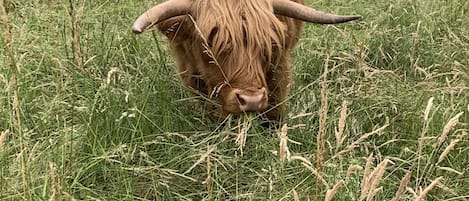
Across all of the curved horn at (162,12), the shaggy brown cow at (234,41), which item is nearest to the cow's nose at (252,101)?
the shaggy brown cow at (234,41)

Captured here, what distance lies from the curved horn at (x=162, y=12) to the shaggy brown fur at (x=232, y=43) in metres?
0.05

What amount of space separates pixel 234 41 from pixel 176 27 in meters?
0.49

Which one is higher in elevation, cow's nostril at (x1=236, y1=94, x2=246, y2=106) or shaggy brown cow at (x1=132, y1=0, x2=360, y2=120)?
shaggy brown cow at (x1=132, y1=0, x2=360, y2=120)

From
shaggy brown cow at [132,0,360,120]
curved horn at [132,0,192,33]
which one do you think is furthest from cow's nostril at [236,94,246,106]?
curved horn at [132,0,192,33]

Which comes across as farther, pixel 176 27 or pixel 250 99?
pixel 176 27

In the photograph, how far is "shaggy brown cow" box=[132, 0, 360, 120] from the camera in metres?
3.73

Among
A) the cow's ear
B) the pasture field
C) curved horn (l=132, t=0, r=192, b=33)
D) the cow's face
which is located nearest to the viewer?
the pasture field

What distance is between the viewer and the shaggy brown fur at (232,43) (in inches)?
148

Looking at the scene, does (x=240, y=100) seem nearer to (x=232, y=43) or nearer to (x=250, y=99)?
(x=250, y=99)

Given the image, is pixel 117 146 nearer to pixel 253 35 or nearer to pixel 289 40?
pixel 253 35

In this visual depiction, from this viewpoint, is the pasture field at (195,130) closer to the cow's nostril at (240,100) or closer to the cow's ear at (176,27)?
the cow's nostril at (240,100)

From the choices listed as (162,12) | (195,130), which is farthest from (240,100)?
(162,12)

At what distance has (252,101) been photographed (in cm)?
359

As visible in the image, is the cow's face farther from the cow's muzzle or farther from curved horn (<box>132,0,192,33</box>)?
curved horn (<box>132,0,192,33</box>)
